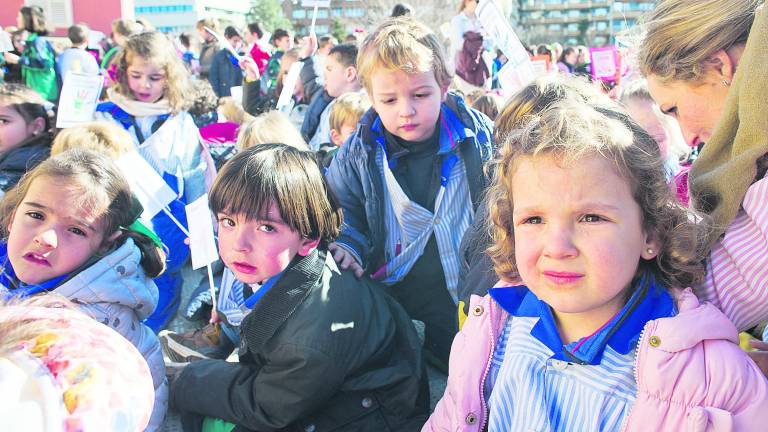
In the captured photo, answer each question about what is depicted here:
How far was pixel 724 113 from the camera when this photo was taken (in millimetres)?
1573

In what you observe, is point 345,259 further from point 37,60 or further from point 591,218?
point 37,60

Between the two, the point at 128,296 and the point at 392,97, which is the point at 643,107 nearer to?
the point at 392,97

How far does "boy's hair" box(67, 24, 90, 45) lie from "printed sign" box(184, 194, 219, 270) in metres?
6.16

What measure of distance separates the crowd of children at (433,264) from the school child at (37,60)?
408cm

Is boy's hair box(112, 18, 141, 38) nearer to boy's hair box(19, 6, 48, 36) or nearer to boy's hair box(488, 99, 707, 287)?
boy's hair box(19, 6, 48, 36)

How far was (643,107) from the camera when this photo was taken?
3.21 m

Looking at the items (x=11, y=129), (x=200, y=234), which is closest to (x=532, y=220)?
(x=200, y=234)

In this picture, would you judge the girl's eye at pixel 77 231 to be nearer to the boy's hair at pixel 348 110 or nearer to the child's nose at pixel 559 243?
the child's nose at pixel 559 243

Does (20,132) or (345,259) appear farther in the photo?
(20,132)

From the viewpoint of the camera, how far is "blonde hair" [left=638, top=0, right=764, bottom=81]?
159cm

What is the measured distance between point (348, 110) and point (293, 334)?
93.8 inches

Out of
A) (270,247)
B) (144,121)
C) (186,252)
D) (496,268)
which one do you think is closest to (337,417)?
(270,247)

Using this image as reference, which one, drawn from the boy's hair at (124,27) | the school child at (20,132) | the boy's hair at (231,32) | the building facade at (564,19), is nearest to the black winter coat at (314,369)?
the school child at (20,132)

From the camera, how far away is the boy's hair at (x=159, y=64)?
4387mm
